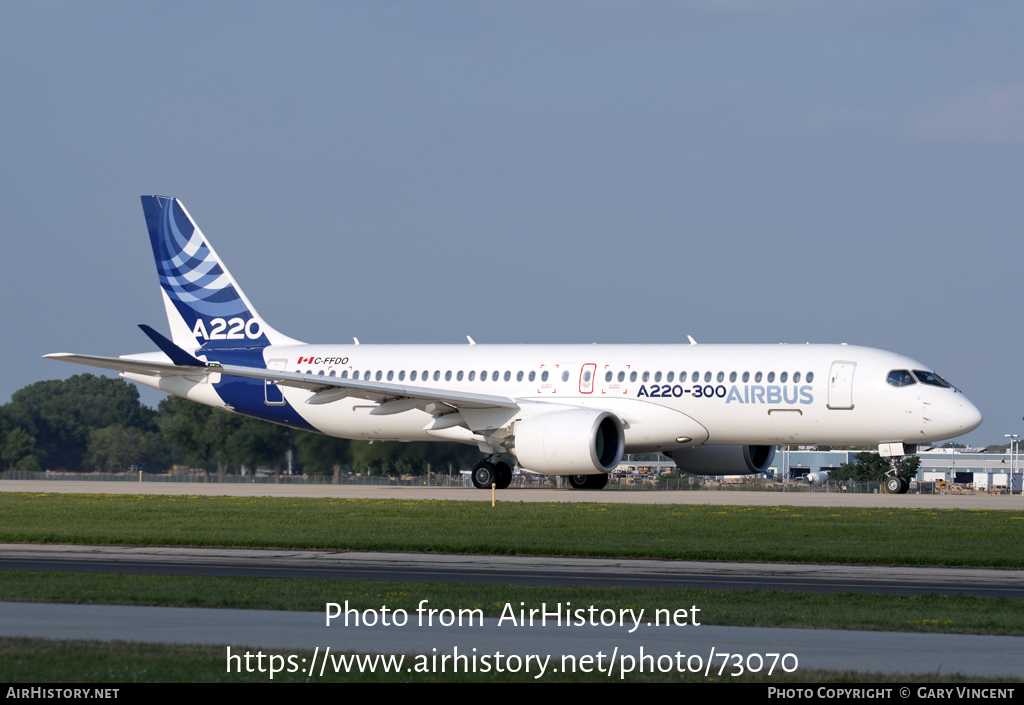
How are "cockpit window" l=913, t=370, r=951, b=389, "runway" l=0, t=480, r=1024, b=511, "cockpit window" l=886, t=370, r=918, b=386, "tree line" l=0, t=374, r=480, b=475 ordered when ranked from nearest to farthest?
"runway" l=0, t=480, r=1024, b=511, "cockpit window" l=886, t=370, r=918, b=386, "cockpit window" l=913, t=370, r=951, b=389, "tree line" l=0, t=374, r=480, b=475

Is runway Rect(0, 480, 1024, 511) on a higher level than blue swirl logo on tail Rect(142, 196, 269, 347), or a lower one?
lower

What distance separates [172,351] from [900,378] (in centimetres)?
2053

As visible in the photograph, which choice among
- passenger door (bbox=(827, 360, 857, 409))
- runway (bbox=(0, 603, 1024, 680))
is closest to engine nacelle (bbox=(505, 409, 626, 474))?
passenger door (bbox=(827, 360, 857, 409))

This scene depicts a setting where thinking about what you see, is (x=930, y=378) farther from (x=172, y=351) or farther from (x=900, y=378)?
(x=172, y=351)

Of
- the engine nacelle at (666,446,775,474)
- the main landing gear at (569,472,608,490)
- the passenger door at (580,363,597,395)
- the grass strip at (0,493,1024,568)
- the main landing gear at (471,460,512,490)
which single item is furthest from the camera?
the main landing gear at (569,472,608,490)

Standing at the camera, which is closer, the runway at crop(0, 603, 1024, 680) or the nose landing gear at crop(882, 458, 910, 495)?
the runway at crop(0, 603, 1024, 680)

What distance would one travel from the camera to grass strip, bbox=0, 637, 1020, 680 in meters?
7.90

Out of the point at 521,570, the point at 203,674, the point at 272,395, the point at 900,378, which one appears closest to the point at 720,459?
the point at 900,378

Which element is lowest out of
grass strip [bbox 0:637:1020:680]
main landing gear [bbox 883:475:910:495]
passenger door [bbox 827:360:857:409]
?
grass strip [bbox 0:637:1020:680]

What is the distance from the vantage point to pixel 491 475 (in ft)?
118

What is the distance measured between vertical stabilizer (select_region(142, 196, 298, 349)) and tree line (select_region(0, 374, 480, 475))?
377 centimetres

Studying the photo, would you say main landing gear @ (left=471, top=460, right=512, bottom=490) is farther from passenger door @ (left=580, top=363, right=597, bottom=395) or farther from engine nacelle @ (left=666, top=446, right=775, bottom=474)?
engine nacelle @ (left=666, top=446, right=775, bottom=474)

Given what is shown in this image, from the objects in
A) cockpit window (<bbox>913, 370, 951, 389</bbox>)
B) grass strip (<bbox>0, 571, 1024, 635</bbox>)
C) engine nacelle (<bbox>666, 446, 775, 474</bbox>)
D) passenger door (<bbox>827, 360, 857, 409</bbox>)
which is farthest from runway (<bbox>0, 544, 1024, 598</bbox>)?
engine nacelle (<bbox>666, 446, 775, 474</bbox>)

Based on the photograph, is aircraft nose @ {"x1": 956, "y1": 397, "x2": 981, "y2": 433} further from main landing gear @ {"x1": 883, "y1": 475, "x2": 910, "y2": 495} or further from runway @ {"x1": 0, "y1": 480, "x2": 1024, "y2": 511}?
main landing gear @ {"x1": 883, "y1": 475, "x2": 910, "y2": 495}
